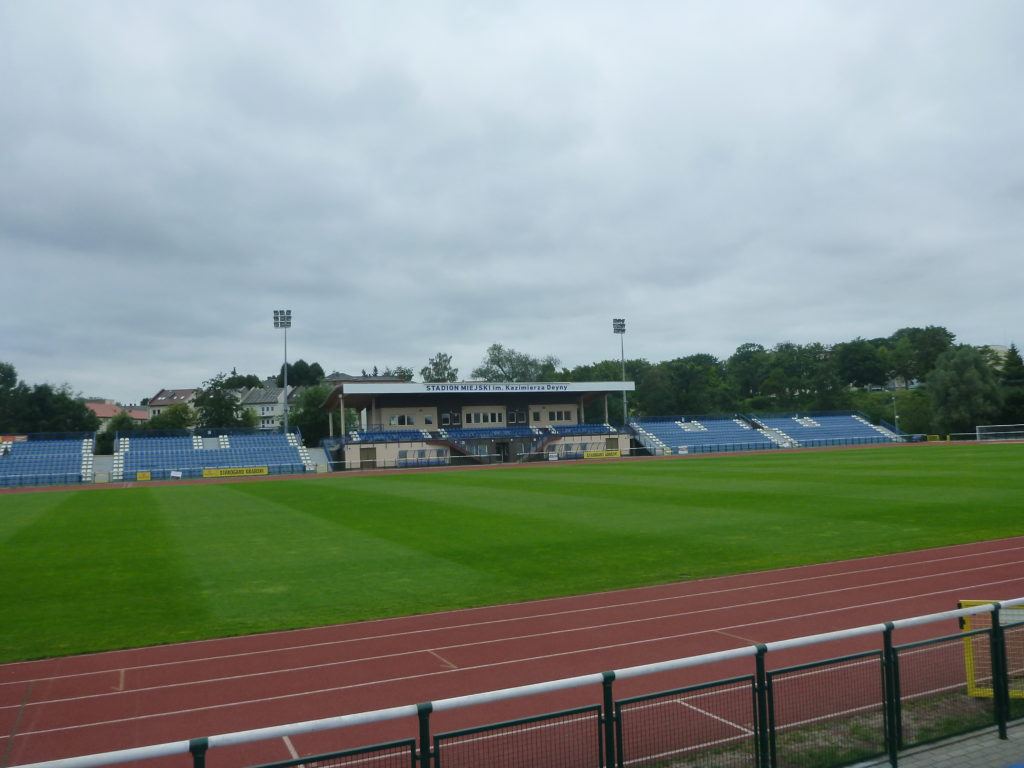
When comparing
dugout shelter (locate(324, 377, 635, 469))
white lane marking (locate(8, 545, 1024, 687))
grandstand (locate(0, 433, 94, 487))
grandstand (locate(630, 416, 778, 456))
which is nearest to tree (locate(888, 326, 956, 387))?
grandstand (locate(630, 416, 778, 456))

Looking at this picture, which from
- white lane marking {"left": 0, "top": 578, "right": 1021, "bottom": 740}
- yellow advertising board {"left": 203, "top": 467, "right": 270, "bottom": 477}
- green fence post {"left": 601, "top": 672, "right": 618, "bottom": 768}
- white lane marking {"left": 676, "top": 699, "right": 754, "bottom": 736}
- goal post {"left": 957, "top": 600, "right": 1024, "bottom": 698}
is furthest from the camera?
yellow advertising board {"left": 203, "top": 467, "right": 270, "bottom": 477}

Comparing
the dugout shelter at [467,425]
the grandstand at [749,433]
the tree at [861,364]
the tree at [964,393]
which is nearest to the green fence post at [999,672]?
the dugout shelter at [467,425]

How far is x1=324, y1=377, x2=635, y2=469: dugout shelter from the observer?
69.8 meters

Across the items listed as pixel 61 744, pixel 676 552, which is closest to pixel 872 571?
pixel 676 552

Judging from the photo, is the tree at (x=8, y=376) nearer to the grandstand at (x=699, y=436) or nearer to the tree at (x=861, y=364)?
the grandstand at (x=699, y=436)

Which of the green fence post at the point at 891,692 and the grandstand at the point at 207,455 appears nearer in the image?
the green fence post at the point at 891,692

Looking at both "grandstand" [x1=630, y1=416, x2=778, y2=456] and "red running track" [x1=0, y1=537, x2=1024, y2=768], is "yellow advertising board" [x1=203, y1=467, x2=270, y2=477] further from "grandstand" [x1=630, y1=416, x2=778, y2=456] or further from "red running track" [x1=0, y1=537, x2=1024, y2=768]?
"red running track" [x1=0, y1=537, x2=1024, y2=768]

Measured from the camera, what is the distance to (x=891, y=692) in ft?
21.3

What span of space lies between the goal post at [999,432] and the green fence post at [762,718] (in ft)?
260

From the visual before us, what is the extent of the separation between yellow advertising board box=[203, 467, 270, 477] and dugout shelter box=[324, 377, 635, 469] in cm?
711

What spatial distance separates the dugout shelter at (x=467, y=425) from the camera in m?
69.8

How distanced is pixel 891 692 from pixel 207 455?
66900 mm

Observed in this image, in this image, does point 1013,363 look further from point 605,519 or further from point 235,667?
point 235,667

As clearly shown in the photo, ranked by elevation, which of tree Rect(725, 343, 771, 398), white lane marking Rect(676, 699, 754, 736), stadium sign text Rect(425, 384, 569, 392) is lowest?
white lane marking Rect(676, 699, 754, 736)
